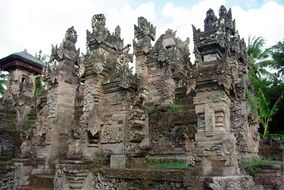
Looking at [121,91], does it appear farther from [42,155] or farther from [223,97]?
[42,155]

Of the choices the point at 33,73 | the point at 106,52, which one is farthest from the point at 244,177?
the point at 33,73

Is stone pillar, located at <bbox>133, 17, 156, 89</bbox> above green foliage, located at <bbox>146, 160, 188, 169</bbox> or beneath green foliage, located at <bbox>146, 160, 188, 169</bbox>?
above

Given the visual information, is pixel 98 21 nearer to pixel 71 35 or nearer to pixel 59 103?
pixel 71 35

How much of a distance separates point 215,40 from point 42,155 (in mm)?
7002

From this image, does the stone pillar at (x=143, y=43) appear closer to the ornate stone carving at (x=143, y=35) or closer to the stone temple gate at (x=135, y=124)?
the ornate stone carving at (x=143, y=35)

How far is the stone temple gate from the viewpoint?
6.40 metres

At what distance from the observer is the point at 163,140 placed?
10.8m

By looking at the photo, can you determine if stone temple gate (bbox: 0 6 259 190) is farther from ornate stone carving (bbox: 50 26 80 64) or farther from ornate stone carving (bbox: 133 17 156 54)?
ornate stone carving (bbox: 133 17 156 54)

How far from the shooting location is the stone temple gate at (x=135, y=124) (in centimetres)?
640

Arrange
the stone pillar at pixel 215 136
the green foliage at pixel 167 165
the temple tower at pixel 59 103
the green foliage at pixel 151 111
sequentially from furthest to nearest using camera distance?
the green foliage at pixel 151 111
the temple tower at pixel 59 103
the green foliage at pixel 167 165
the stone pillar at pixel 215 136

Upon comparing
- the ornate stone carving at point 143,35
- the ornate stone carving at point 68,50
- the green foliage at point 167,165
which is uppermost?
the ornate stone carving at point 143,35

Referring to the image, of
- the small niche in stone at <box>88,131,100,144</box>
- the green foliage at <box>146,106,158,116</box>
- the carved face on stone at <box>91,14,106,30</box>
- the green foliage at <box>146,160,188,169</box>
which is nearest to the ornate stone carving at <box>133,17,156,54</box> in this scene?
the green foliage at <box>146,106,158,116</box>

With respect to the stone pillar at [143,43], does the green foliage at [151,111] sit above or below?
below

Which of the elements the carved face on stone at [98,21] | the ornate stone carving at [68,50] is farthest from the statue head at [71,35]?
the carved face on stone at [98,21]
